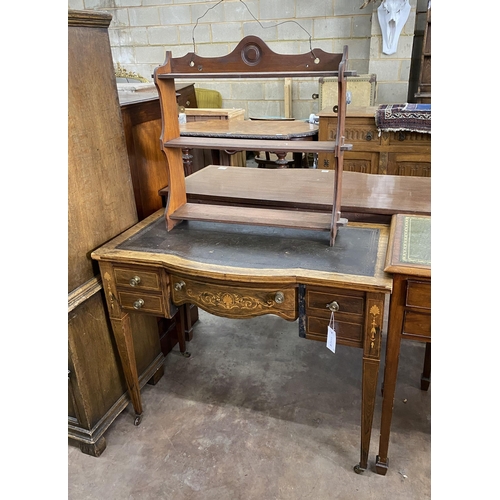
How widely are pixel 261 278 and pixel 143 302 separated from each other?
0.50 metres

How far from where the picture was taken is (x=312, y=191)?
2.01 meters

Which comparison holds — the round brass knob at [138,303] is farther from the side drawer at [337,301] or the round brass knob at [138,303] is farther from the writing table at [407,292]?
the writing table at [407,292]

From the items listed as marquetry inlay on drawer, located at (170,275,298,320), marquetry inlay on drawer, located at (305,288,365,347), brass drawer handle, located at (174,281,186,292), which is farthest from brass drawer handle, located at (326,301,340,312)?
brass drawer handle, located at (174,281,186,292)

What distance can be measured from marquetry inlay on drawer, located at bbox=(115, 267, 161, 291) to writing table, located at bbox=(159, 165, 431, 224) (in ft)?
1.82

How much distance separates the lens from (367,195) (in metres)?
1.89

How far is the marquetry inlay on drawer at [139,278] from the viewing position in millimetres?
1554

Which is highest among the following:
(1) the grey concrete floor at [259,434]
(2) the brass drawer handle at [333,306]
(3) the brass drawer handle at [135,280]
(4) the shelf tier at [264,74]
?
(4) the shelf tier at [264,74]

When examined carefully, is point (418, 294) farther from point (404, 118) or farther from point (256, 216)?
point (404, 118)

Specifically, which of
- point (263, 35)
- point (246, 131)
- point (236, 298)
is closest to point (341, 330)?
point (236, 298)

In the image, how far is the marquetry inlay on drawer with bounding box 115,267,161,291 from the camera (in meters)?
1.55

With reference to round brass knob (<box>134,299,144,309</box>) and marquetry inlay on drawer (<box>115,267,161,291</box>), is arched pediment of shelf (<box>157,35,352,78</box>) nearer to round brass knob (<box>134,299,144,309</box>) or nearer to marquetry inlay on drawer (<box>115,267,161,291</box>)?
marquetry inlay on drawer (<box>115,267,161,291</box>)

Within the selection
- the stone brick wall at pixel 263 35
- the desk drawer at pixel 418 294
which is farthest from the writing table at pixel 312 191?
the stone brick wall at pixel 263 35

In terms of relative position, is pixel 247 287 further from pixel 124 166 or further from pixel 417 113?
pixel 417 113

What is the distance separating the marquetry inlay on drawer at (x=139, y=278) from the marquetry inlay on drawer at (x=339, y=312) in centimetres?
55
